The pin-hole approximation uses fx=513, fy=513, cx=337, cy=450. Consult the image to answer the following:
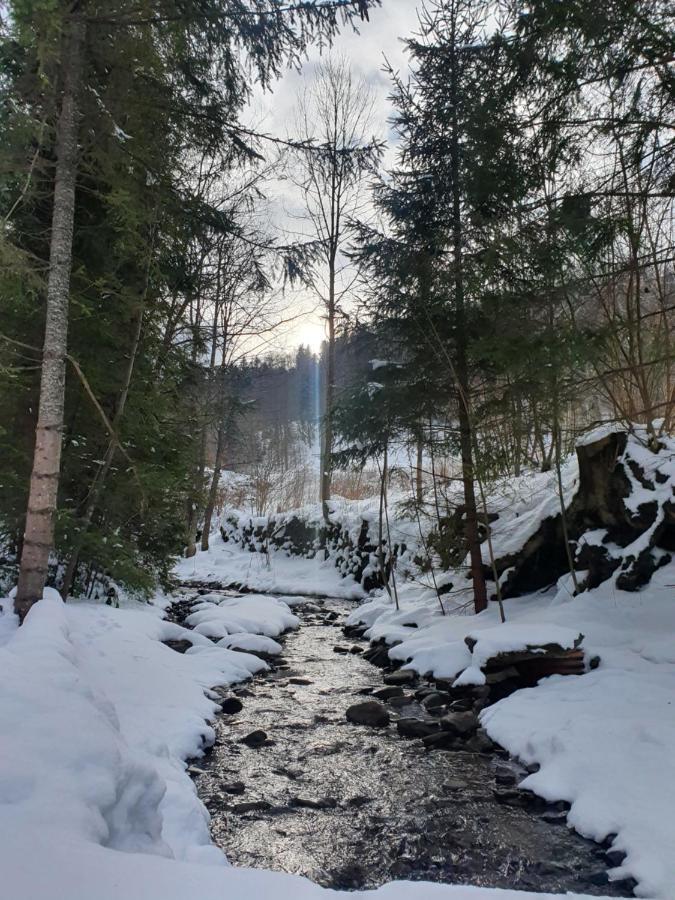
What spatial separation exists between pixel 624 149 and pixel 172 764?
729cm

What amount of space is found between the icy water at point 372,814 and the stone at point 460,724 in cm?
38

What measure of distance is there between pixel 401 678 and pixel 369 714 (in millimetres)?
1446

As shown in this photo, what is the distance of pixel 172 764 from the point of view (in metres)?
4.32

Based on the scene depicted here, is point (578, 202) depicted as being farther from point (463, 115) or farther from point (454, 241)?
point (454, 241)

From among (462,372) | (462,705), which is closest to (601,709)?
(462,705)

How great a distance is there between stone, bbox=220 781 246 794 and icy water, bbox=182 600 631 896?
12 millimetres

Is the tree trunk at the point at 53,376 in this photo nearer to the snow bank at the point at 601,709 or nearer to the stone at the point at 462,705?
the stone at the point at 462,705

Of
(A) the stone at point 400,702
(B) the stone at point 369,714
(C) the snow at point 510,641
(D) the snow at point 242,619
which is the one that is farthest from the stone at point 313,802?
(D) the snow at point 242,619

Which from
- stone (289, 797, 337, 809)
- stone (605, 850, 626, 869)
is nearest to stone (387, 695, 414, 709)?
stone (289, 797, 337, 809)

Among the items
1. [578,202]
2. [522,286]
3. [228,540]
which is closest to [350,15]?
[578,202]

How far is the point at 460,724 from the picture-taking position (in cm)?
548

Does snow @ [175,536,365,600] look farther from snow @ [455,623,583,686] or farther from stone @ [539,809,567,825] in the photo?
stone @ [539,809,567,825]

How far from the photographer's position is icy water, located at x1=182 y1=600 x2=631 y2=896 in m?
3.26

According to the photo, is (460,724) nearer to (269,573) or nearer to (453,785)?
(453,785)
